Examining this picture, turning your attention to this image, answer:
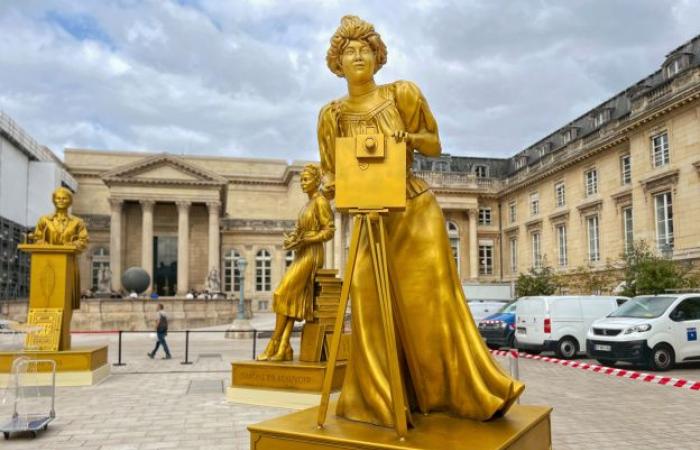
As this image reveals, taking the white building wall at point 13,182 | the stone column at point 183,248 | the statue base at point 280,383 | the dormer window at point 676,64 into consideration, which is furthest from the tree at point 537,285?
the white building wall at point 13,182

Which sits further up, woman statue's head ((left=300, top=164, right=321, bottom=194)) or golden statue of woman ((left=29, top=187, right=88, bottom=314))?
woman statue's head ((left=300, top=164, right=321, bottom=194))

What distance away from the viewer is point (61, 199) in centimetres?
Answer: 1093

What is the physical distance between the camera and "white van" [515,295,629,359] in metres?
16.6

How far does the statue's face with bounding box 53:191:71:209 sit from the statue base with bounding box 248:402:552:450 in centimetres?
845

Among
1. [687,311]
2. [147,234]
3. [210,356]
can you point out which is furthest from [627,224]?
[147,234]

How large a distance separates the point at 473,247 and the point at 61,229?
44.2 meters

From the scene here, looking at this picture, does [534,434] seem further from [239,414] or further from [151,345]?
[151,345]

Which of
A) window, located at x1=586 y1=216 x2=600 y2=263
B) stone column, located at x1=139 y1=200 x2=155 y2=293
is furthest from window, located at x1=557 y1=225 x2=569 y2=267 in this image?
stone column, located at x1=139 y1=200 x2=155 y2=293

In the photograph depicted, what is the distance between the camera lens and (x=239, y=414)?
784cm

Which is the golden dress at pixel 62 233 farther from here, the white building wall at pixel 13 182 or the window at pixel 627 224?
the white building wall at pixel 13 182

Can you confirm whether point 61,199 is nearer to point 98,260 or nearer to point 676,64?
point 676,64

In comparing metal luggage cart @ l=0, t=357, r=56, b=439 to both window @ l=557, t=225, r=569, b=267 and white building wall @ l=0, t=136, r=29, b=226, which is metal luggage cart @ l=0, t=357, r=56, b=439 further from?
white building wall @ l=0, t=136, r=29, b=226

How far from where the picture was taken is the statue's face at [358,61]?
4141 millimetres

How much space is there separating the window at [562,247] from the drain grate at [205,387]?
32.0m
